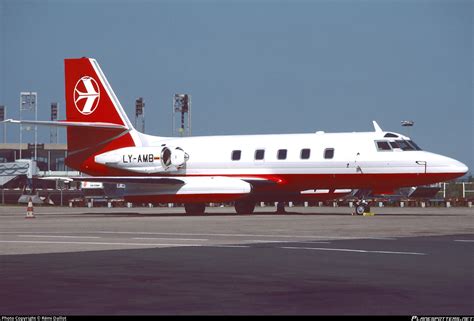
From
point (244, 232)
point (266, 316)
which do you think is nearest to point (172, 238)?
point (244, 232)

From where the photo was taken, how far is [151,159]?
5225 cm

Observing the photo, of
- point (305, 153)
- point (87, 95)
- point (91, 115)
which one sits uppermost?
point (87, 95)

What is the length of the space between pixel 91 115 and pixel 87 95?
1110 mm

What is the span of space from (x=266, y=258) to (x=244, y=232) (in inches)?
415

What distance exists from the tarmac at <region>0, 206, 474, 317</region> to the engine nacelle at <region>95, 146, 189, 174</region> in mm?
22746

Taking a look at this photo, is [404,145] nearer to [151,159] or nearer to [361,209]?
[361,209]

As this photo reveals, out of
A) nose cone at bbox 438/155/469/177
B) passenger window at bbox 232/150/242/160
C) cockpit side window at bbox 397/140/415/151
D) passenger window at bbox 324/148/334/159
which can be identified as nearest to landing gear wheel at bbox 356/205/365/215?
passenger window at bbox 324/148/334/159

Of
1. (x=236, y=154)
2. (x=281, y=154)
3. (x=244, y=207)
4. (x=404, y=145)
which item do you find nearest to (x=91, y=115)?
(x=236, y=154)

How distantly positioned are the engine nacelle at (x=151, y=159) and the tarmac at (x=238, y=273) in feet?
74.6

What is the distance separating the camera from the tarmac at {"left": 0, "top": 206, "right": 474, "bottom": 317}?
12305 mm

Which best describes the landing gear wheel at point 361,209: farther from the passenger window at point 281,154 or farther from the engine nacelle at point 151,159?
the engine nacelle at point 151,159

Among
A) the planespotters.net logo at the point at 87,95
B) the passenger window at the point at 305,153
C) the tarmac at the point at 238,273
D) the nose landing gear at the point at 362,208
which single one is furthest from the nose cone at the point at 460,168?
the planespotters.net logo at the point at 87,95

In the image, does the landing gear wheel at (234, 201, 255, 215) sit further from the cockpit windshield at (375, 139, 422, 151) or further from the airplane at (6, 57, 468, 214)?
the cockpit windshield at (375, 139, 422, 151)

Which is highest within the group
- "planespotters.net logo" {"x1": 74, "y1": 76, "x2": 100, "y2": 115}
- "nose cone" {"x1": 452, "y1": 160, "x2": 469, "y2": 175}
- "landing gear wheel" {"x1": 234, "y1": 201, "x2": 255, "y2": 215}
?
"planespotters.net logo" {"x1": 74, "y1": 76, "x2": 100, "y2": 115}
